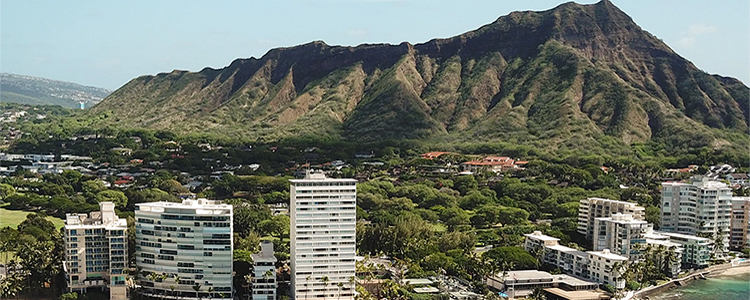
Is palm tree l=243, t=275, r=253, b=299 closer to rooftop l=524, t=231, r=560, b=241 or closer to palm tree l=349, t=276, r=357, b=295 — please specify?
palm tree l=349, t=276, r=357, b=295

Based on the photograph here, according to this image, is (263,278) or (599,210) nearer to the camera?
(263,278)

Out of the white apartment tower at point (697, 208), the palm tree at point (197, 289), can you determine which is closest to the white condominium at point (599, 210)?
the white apartment tower at point (697, 208)

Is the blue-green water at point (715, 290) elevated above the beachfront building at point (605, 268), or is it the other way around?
the beachfront building at point (605, 268)

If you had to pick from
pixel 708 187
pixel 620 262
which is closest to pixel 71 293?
pixel 620 262

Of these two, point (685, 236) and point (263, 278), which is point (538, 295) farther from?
point (685, 236)

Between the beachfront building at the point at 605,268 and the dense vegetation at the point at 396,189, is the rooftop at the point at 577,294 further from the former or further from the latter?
the dense vegetation at the point at 396,189

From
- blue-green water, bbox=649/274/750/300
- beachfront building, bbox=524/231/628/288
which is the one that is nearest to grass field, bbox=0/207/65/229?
beachfront building, bbox=524/231/628/288

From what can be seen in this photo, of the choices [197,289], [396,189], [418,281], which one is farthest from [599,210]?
[197,289]
